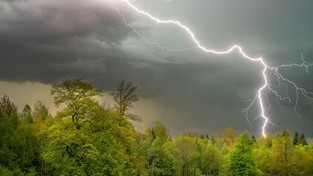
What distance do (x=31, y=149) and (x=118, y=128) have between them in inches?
836

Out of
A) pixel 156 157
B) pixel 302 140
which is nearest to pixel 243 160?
pixel 156 157

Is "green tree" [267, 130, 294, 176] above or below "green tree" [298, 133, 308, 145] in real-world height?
below

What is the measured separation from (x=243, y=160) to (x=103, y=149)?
129ft

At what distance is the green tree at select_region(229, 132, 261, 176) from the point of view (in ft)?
221

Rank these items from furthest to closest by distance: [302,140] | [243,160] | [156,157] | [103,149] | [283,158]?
1. [302,140]
2. [156,157]
3. [283,158]
4. [243,160]
5. [103,149]

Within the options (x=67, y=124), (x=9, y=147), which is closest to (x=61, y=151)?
(x=67, y=124)

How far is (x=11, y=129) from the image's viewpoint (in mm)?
48625

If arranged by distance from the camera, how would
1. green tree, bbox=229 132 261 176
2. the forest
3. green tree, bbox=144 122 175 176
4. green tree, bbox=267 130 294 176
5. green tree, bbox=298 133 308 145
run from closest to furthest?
the forest
green tree, bbox=229 132 261 176
green tree, bbox=267 130 294 176
green tree, bbox=144 122 175 176
green tree, bbox=298 133 308 145

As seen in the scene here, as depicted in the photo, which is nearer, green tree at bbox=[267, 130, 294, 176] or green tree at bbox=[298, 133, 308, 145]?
green tree at bbox=[267, 130, 294, 176]

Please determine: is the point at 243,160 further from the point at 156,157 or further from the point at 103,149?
the point at 103,149

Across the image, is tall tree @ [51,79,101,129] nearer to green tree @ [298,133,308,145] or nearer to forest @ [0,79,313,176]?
forest @ [0,79,313,176]

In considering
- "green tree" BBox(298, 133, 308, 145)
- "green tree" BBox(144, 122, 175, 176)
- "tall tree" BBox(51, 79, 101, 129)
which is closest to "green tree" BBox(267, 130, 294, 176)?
"green tree" BBox(144, 122, 175, 176)

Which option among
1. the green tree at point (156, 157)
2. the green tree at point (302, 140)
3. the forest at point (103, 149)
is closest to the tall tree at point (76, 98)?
the forest at point (103, 149)

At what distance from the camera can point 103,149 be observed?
32.9m
